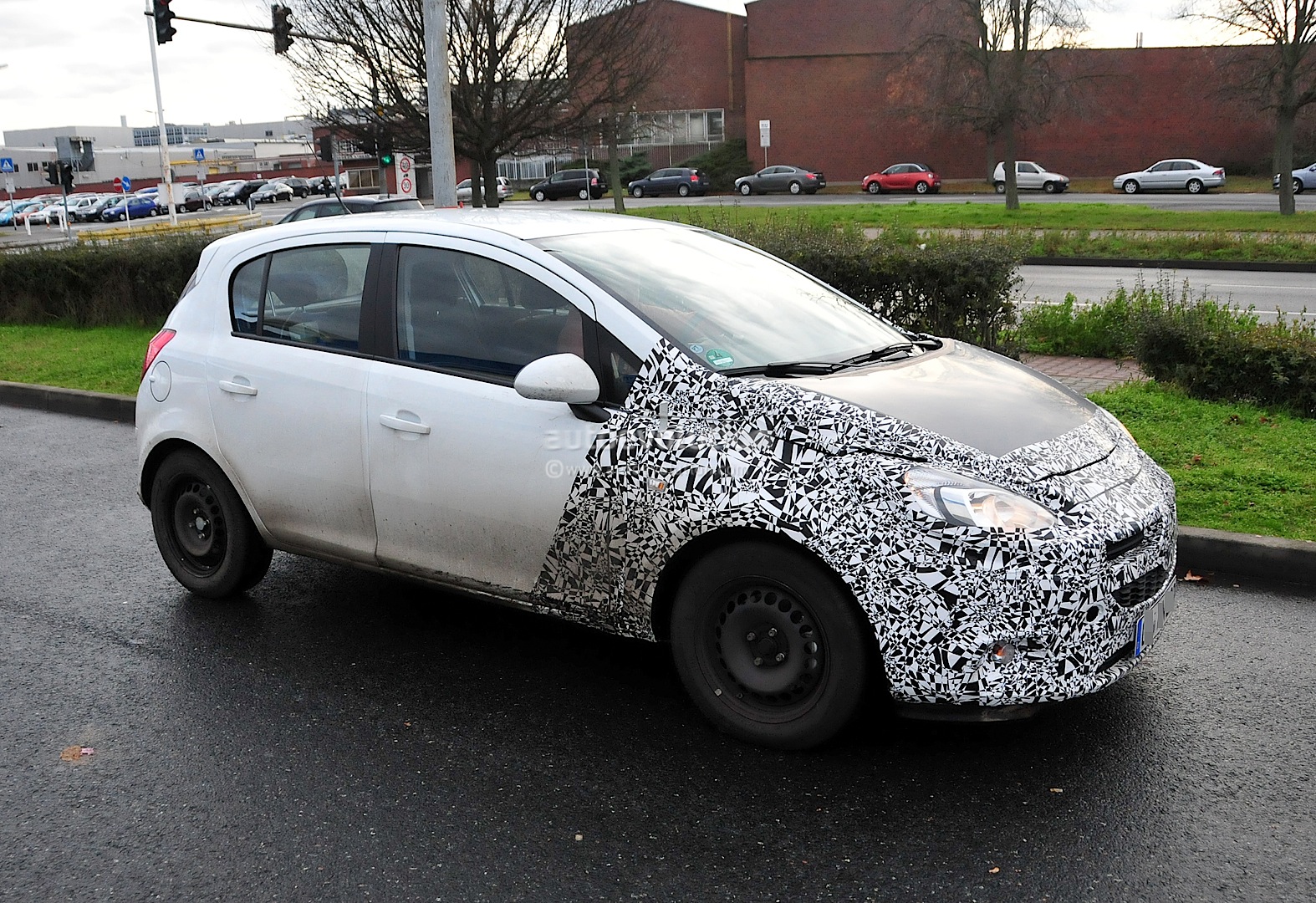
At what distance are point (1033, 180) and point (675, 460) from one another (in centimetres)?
5216

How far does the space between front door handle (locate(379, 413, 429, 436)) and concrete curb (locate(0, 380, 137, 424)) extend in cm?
676

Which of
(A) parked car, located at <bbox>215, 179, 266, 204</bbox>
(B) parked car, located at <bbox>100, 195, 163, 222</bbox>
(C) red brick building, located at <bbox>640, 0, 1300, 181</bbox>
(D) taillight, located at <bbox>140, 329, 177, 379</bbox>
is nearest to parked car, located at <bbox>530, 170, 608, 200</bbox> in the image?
(C) red brick building, located at <bbox>640, 0, 1300, 181</bbox>

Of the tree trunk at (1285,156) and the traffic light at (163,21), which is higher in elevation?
the traffic light at (163,21)

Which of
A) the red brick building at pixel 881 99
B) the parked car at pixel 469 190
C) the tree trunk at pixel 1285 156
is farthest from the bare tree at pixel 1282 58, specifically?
the parked car at pixel 469 190

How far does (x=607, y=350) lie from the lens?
419 centimetres

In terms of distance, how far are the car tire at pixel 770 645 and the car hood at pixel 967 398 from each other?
0.61 m

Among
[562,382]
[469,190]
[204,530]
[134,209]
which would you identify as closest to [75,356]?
[204,530]

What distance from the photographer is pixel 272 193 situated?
2931 inches

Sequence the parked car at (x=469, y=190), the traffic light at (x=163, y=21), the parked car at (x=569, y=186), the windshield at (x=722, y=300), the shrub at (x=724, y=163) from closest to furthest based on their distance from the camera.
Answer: the windshield at (x=722, y=300), the traffic light at (x=163, y=21), the parked car at (x=469, y=190), the parked car at (x=569, y=186), the shrub at (x=724, y=163)

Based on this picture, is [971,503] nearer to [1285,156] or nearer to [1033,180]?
[1285,156]

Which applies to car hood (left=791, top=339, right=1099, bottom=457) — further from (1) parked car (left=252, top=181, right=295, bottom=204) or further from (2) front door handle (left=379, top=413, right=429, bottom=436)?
(1) parked car (left=252, top=181, right=295, bottom=204)

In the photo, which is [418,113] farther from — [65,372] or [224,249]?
[224,249]

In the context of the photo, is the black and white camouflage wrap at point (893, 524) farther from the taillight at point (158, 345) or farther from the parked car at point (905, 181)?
the parked car at point (905, 181)

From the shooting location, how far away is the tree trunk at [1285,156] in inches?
1140
